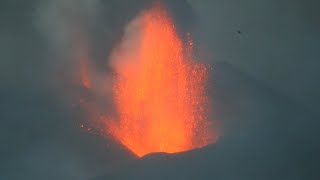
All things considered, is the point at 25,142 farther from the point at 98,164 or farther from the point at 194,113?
the point at 194,113

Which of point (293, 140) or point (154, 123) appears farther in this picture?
point (154, 123)

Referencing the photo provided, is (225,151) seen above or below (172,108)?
below

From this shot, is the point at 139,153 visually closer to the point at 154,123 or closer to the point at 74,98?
the point at 154,123

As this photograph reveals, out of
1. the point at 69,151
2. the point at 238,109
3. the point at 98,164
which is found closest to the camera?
the point at 98,164

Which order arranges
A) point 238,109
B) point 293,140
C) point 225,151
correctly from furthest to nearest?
point 238,109 < point 293,140 < point 225,151

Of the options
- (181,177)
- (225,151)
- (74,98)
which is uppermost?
(74,98)

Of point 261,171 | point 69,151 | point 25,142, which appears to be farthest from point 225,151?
point 25,142
